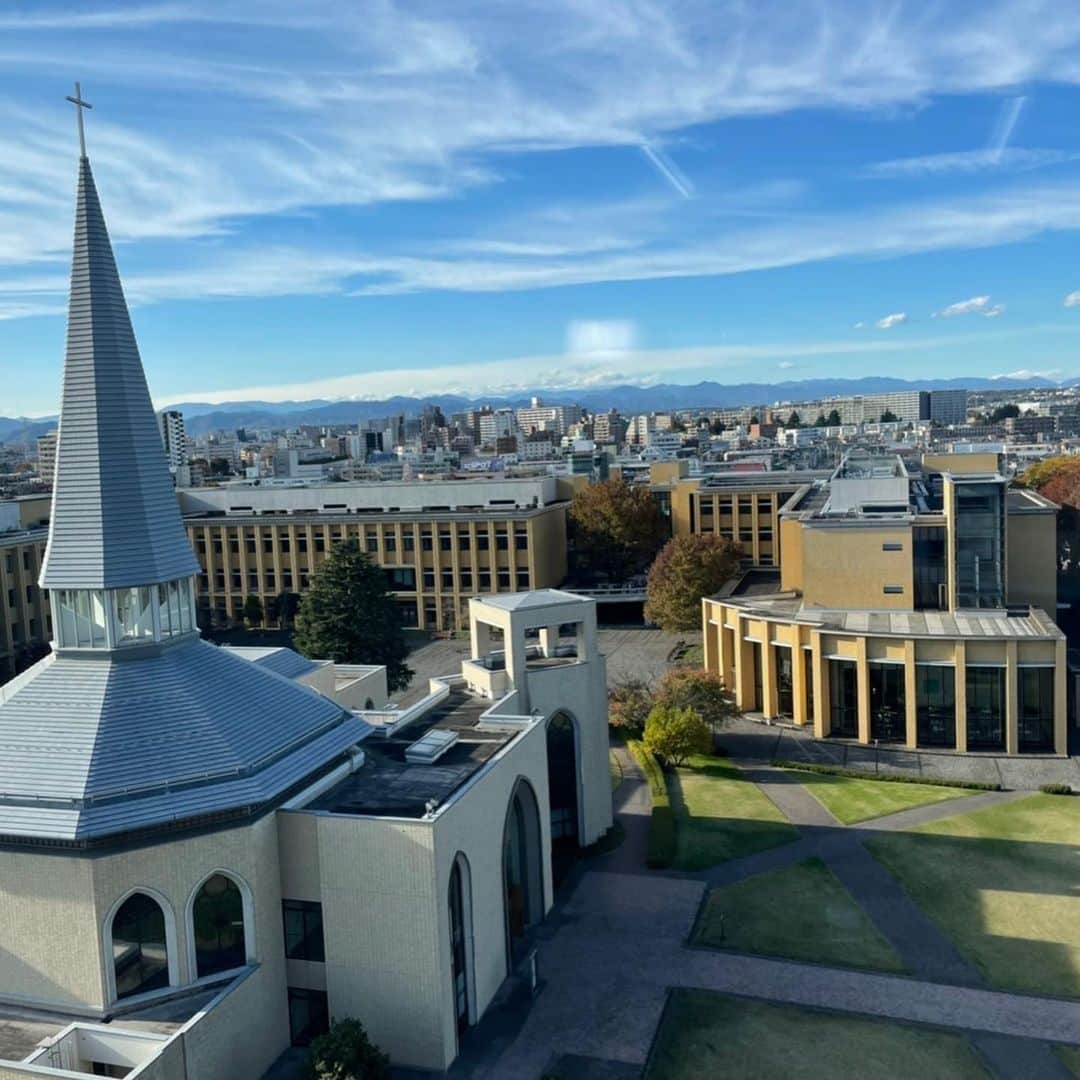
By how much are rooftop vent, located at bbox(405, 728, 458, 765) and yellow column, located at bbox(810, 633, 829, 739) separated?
87.8 ft

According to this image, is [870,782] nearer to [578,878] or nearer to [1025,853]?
[1025,853]

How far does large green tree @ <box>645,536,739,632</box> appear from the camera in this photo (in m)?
76.7

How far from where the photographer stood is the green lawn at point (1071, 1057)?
26734 mm

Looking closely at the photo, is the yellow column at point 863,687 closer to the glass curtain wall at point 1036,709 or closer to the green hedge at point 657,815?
the glass curtain wall at point 1036,709

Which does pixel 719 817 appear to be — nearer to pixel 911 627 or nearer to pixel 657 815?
pixel 657 815

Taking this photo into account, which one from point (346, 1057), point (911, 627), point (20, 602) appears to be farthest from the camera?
point (20, 602)

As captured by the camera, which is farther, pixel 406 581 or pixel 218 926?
pixel 406 581

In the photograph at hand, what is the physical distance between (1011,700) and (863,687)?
713 centimetres

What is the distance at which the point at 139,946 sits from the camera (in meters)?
25.9

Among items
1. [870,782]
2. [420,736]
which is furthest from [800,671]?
[420,736]

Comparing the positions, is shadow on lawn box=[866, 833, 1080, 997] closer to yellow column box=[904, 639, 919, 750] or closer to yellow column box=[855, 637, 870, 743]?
yellow column box=[904, 639, 919, 750]

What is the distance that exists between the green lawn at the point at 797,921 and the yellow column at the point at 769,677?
1975cm

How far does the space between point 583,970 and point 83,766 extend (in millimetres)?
16555

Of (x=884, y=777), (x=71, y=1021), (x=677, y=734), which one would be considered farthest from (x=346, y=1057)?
(x=884, y=777)
